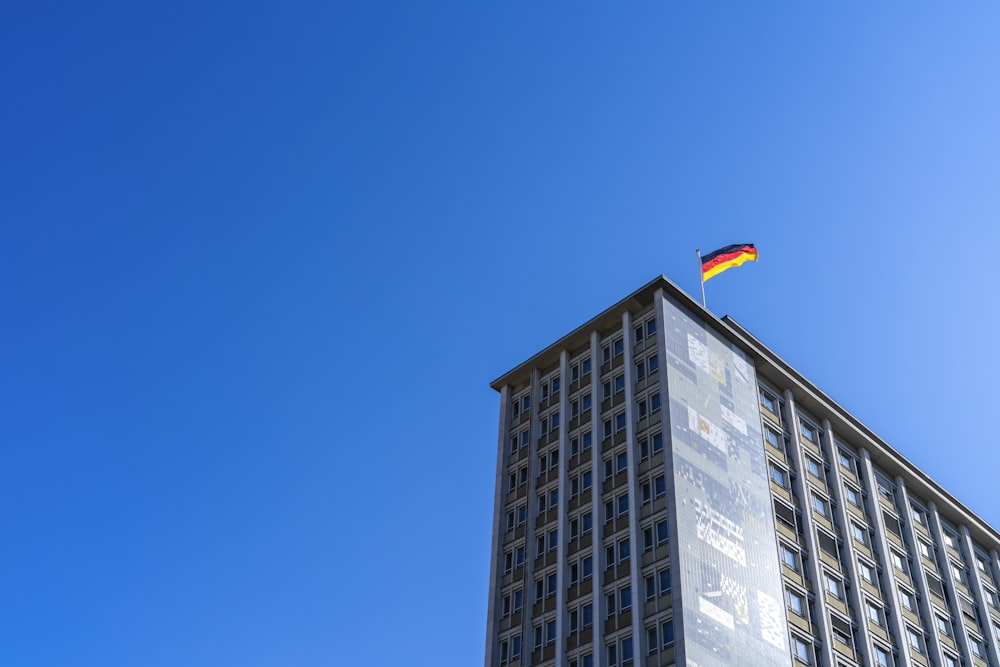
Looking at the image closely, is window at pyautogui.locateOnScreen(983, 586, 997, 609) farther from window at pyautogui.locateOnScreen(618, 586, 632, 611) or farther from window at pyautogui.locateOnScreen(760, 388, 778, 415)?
window at pyautogui.locateOnScreen(618, 586, 632, 611)

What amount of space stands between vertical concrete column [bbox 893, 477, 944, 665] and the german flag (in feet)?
80.8

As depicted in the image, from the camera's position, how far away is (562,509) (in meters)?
80.5

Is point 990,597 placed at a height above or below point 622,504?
above

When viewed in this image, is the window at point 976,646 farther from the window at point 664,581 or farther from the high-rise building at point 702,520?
the window at point 664,581

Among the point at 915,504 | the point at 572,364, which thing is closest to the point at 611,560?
the point at 572,364

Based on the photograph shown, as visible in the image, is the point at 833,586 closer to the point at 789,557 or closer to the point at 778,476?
the point at 789,557

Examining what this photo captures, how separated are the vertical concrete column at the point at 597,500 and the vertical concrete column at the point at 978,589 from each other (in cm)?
3424

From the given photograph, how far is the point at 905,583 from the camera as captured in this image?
289 feet

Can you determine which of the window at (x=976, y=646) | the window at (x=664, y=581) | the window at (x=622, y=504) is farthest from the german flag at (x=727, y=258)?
the window at (x=976, y=646)

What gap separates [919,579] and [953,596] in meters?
4.81

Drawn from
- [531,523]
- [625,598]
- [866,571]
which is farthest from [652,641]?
[866,571]

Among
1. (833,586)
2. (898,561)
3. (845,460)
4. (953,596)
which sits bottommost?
(833,586)

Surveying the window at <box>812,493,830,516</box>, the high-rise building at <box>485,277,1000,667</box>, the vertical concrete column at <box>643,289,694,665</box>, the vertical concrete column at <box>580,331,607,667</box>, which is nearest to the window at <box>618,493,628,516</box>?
the high-rise building at <box>485,277,1000,667</box>

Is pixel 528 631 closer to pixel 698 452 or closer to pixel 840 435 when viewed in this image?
pixel 698 452
